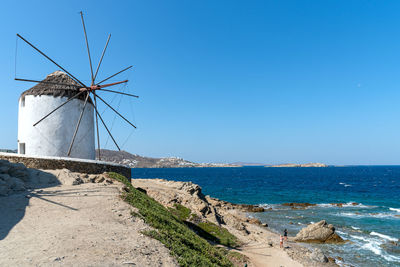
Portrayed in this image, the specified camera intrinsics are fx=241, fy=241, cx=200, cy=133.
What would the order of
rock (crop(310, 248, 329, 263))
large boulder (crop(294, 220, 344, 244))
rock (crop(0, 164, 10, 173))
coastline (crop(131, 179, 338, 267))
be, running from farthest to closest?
large boulder (crop(294, 220, 344, 244)) → rock (crop(310, 248, 329, 263)) → coastline (crop(131, 179, 338, 267)) → rock (crop(0, 164, 10, 173))

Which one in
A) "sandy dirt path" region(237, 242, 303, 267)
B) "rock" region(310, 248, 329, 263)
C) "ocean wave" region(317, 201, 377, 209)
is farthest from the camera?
"ocean wave" region(317, 201, 377, 209)

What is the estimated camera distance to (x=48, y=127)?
2252cm

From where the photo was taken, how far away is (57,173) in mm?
17203

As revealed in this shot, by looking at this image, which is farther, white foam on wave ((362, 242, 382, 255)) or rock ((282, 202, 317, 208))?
rock ((282, 202, 317, 208))

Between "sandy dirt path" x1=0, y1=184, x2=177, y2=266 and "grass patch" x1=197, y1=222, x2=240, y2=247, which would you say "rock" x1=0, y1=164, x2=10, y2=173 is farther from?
"grass patch" x1=197, y1=222, x2=240, y2=247

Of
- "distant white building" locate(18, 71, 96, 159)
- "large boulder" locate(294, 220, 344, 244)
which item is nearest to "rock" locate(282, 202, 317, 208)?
"large boulder" locate(294, 220, 344, 244)

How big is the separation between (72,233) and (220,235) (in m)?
14.4

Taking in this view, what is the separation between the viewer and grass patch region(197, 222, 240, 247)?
1998cm

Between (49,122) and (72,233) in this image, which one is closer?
(72,233)

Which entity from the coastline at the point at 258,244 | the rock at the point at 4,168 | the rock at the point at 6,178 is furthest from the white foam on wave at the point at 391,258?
the rock at the point at 4,168

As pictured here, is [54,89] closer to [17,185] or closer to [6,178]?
[6,178]

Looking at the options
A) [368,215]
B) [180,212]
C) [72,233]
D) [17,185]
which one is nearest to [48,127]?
[17,185]

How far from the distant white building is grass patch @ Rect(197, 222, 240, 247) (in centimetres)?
1395

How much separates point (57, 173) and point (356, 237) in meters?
30.3
